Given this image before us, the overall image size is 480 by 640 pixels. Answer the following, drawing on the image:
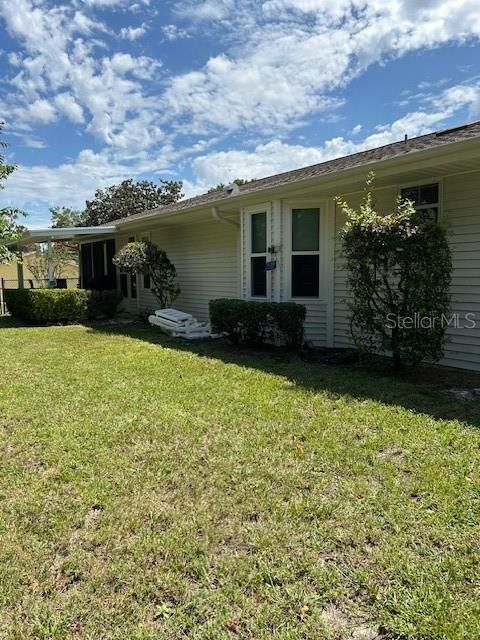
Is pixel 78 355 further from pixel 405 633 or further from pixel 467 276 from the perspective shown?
pixel 405 633

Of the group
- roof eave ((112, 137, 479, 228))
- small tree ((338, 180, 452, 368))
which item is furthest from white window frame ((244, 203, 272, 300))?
small tree ((338, 180, 452, 368))

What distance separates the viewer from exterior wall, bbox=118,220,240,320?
1080 cm

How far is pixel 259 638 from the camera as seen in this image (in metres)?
1.83

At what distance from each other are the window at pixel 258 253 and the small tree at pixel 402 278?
2993 millimetres

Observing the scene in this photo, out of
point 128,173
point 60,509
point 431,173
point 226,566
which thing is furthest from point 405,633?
point 128,173

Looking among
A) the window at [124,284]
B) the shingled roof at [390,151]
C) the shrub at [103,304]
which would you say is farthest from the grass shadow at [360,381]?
the window at [124,284]

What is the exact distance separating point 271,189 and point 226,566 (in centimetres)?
680

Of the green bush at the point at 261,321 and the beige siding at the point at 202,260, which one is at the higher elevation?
the beige siding at the point at 202,260

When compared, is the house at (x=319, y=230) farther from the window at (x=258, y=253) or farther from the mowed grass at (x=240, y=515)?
the mowed grass at (x=240, y=515)

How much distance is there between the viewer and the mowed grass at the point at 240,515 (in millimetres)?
1959

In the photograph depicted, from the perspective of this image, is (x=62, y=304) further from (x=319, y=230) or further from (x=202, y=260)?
(x=319, y=230)

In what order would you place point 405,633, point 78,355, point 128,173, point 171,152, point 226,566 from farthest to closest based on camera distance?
1. point 128,173
2. point 171,152
3. point 78,355
4. point 226,566
5. point 405,633

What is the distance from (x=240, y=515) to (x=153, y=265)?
378 inches

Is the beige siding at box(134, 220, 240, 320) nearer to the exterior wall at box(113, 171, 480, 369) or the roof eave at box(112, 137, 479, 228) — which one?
the exterior wall at box(113, 171, 480, 369)
